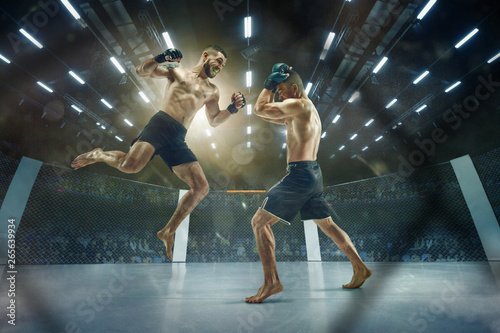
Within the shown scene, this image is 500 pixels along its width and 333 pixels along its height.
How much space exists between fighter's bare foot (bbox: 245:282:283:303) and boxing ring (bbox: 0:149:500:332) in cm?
5

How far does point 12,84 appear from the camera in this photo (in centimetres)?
597

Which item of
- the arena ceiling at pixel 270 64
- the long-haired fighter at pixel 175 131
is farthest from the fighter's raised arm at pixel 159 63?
the arena ceiling at pixel 270 64

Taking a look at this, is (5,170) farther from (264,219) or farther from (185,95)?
(264,219)

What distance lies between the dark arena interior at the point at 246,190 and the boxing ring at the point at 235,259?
25 millimetres

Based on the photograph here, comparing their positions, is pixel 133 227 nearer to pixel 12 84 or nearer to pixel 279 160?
pixel 12 84

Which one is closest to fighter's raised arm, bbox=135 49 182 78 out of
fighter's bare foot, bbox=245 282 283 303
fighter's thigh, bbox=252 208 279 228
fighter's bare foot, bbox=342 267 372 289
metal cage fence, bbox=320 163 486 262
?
fighter's thigh, bbox=252 208 279 228

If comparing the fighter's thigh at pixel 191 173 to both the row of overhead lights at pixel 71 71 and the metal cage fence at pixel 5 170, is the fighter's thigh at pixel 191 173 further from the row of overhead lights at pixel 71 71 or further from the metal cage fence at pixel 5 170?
the row of overhead lights at pixel 71 71

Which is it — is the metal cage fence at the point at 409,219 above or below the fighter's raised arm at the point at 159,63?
below

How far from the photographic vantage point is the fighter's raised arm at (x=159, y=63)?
5.96 ft

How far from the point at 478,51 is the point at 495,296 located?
605cm

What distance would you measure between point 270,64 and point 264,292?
20.4 ft

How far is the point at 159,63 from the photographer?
187 centimetres

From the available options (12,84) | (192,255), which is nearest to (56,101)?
(12,84)

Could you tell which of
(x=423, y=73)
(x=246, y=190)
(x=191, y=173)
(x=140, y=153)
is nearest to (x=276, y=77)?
(x=191, y=173)
